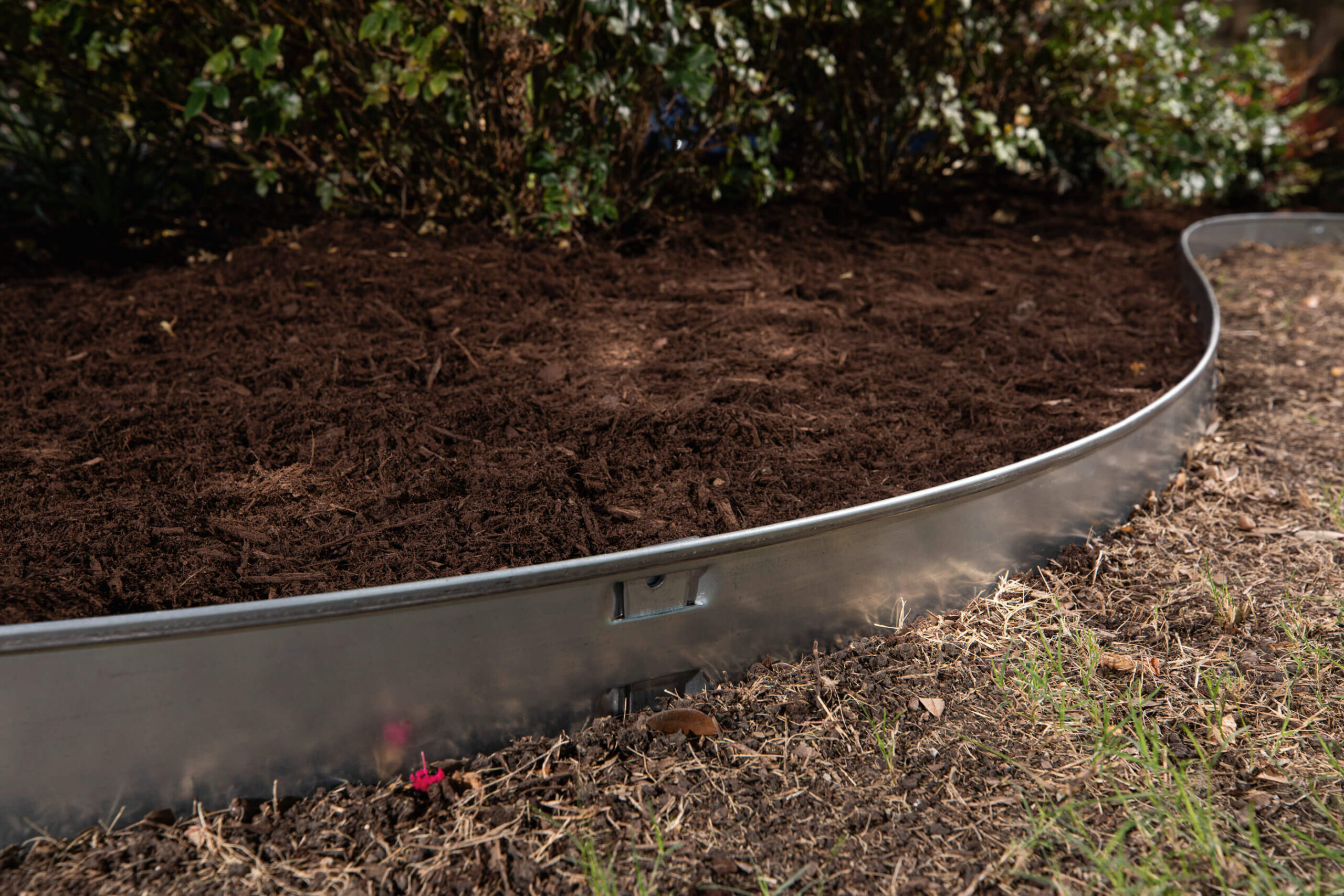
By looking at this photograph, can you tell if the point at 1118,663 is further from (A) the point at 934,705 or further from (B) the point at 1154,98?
(B) the point at 1154,98

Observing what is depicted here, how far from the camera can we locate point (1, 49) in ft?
10.7

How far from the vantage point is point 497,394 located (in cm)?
243

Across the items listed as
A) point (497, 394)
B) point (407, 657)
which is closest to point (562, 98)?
point (497, 394)

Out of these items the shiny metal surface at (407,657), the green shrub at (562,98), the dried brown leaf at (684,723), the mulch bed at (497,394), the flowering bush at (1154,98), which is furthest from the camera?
the flowering bush at (1154,98)

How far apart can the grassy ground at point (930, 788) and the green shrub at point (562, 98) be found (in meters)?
2.10

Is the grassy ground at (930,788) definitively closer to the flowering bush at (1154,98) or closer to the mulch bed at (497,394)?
the mulch bed at (497,394)

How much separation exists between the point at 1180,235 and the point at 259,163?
462 cm

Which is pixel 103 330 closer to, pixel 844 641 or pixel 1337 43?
pixel 844 641

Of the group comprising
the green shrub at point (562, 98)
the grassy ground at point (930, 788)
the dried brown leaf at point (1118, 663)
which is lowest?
the grassy ground at point (930, 788)

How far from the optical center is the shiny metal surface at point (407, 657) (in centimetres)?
137

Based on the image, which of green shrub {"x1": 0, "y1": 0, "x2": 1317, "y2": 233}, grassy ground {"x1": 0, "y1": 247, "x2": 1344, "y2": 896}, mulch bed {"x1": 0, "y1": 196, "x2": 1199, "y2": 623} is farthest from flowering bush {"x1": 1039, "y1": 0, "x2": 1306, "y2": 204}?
grassy ground {"x1": 0, "y1": 247, "x2": 1344, "y2": 896}

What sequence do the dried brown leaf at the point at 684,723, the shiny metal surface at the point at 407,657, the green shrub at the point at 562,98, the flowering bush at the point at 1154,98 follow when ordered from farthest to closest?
the flowering bush at the point at 1154,98 < the green shrub at the point at 562,98 < the dried brown leaf at the point at 684,723 < the shiny metal surface at the point at 407,657

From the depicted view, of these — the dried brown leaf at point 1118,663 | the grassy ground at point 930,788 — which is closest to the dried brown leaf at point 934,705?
the grassy ground at point 930,788

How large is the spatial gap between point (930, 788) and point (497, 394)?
1504mm
